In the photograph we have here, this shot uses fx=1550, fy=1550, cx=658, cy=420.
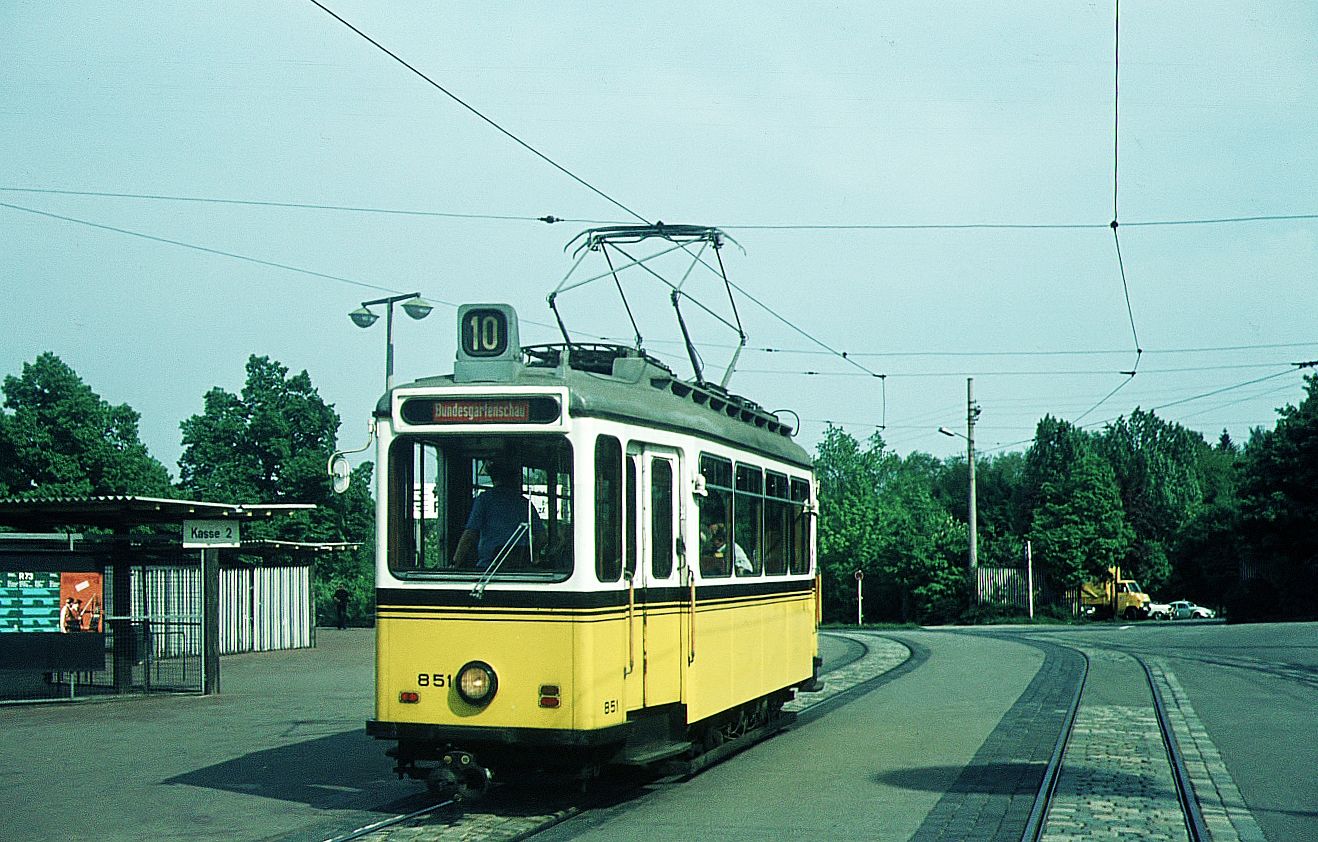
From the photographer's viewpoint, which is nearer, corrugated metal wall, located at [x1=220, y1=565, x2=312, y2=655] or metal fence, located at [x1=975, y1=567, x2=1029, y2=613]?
corrugated metal wall, located at [x1=220, y1=565, x2=312, y2=655]

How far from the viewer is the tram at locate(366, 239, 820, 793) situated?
9781 millimetres

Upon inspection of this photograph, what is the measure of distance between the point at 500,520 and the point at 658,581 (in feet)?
4.37

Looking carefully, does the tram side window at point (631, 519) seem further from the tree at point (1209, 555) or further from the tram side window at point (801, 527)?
the tree at point (1209, 555)

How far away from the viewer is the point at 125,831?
997 centimetres

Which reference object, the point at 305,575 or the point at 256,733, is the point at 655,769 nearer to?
the point at 256,733

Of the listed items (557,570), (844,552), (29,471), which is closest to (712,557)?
(557,570)

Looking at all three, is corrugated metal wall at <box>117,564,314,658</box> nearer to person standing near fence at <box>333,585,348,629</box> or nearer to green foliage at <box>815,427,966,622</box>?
person standing near fence at <box>333,585,348,629</box>

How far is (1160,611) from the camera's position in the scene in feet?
216

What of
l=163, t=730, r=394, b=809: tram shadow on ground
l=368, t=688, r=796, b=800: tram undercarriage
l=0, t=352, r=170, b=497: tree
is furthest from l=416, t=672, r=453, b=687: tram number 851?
l=0, t=352, r=170, b=497: tree

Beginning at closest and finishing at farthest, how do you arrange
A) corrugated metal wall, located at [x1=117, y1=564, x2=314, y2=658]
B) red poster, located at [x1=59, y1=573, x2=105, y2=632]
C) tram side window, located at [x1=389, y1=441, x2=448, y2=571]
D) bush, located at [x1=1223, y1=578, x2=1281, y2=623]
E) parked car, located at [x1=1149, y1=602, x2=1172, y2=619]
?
tram side window, located at [x1=389, y1=441, x2=448, y2=571] < red poster, located at [x1=59, y1=573, x2=105, y2=632] < corrugated metal wall, located at [x1=117, y1=564, x2=314, y2=658] < bush, located at [x1=1223, y1=578, x2=1281, y2=623] < parked car, located at [x1=1149, y1=602, x2=1172, y2=619]

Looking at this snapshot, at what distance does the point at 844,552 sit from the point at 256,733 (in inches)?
2356

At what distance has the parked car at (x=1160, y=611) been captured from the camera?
2534 inches

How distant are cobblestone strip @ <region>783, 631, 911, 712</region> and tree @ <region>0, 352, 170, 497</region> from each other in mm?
31531

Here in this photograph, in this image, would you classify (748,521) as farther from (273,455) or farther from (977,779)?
(273,455)
